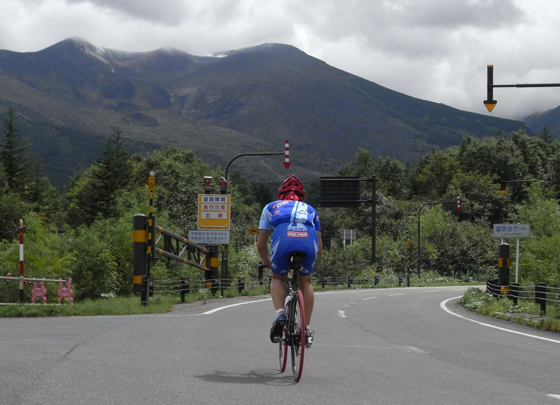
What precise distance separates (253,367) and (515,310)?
13.1 metres

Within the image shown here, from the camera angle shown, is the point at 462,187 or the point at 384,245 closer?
the point at 384,245

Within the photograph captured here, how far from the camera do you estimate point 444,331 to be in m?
13.5

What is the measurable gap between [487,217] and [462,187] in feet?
26.6

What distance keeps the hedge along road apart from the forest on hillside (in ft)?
49.4

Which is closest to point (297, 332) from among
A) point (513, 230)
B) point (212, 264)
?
point (513, 230)

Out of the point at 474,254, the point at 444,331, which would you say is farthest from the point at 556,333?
the point at 474,254

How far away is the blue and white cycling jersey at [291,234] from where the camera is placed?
22.8 feet

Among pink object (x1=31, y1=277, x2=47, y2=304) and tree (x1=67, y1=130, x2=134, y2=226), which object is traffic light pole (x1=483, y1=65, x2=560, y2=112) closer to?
pink object (x1=31, y1=277, x2=47, y2=304)

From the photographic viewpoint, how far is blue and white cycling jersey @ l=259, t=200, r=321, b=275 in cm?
695

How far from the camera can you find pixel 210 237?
29.5 m

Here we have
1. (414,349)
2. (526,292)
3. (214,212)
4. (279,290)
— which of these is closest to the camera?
(279,290)

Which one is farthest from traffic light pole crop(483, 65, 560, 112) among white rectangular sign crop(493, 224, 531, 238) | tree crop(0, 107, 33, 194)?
tree crop(0, 107, 33, 194)

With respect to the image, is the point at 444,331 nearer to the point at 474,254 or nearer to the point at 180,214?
the point at 180,214

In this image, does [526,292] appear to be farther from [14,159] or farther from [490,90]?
[14,159]
